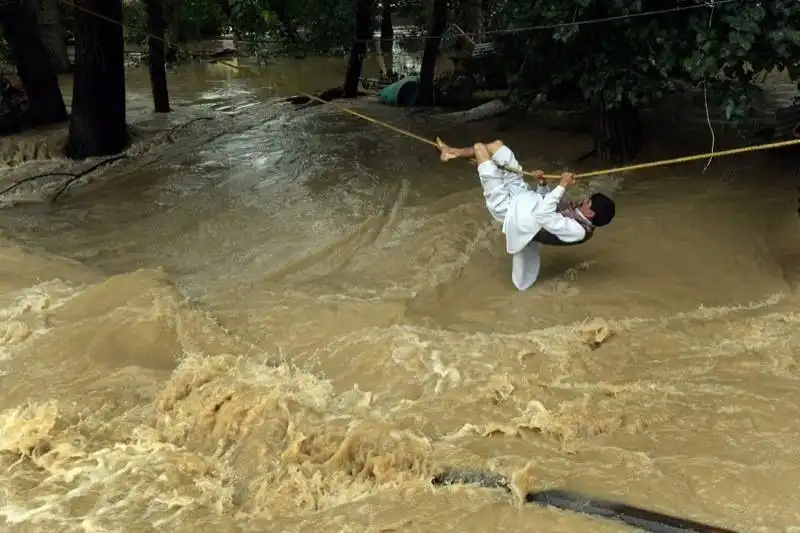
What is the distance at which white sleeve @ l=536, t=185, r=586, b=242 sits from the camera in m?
5.28

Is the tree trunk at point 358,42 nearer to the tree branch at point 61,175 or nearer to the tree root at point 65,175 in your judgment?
the tree root at point 65,175

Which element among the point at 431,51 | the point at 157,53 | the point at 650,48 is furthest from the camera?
the point at 157,53

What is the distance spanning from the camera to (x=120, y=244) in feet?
24.7

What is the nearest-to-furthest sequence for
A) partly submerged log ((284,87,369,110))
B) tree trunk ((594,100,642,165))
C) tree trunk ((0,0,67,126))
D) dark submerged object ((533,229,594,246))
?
dark submerged object ((533,229,594,246)) → tree trunk ((594,100,642,165)) → tree trunk ((0,0,67,126)) → partly submerged log ((284,87,369,110))

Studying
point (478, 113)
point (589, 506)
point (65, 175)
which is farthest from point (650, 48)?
point (65, 175)

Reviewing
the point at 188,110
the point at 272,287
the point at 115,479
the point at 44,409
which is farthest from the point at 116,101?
the point at 115,479

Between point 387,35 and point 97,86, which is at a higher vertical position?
point 387,35

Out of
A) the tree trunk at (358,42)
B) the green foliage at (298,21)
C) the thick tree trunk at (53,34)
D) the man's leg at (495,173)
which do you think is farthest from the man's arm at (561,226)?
the thick tree trunk at (53,34)

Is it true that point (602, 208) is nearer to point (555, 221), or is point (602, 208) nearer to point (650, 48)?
point (555, 221)

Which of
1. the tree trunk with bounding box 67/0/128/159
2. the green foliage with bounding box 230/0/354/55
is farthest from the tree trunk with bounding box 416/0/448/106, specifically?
the tree trunk with bounding box 67/0/128/159

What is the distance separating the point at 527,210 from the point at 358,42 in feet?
31.5

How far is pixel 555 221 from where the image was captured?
5.29 meters

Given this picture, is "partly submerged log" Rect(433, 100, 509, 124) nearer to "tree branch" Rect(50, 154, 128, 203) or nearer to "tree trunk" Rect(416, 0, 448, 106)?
"tree trunk" Rect(416, 0, 448, 106)

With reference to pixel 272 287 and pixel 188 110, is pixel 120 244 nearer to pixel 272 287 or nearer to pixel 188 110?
pixel 272 287
